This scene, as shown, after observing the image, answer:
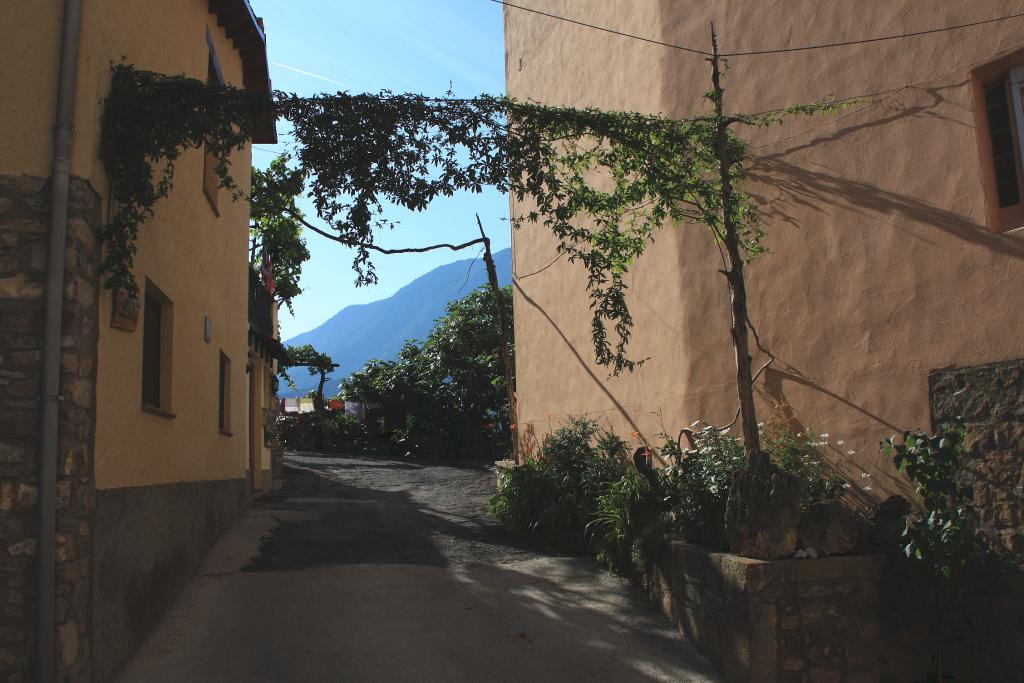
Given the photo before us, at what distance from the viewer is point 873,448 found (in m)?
6.91

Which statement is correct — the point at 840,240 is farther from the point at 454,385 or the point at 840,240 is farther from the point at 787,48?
the point at 454,385

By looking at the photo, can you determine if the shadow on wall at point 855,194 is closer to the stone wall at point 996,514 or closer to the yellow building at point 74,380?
the stone wall at point 996,514

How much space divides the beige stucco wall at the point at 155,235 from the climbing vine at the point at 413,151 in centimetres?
27

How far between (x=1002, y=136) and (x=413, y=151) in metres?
4.42

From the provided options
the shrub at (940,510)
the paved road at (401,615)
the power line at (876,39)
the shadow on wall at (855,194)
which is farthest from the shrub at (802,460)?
the power line at (876,39)

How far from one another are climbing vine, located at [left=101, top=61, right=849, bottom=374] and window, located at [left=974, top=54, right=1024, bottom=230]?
44.0 inches

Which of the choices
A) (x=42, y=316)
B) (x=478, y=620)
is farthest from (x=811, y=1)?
(x=42, y=316)

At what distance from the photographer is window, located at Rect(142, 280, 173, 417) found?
6.73 m

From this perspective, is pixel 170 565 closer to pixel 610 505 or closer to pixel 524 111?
pixel 610 505

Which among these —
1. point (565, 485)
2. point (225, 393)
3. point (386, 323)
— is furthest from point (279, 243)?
point (386, 323)

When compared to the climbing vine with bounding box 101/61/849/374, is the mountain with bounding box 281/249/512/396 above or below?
above

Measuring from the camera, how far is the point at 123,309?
5605 millimetres

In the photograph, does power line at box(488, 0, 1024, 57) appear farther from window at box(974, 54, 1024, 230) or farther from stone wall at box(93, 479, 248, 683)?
stone wall at box(93, 479, 248, 683)

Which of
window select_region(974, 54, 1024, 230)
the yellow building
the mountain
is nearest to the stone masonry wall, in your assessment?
the yellow building
